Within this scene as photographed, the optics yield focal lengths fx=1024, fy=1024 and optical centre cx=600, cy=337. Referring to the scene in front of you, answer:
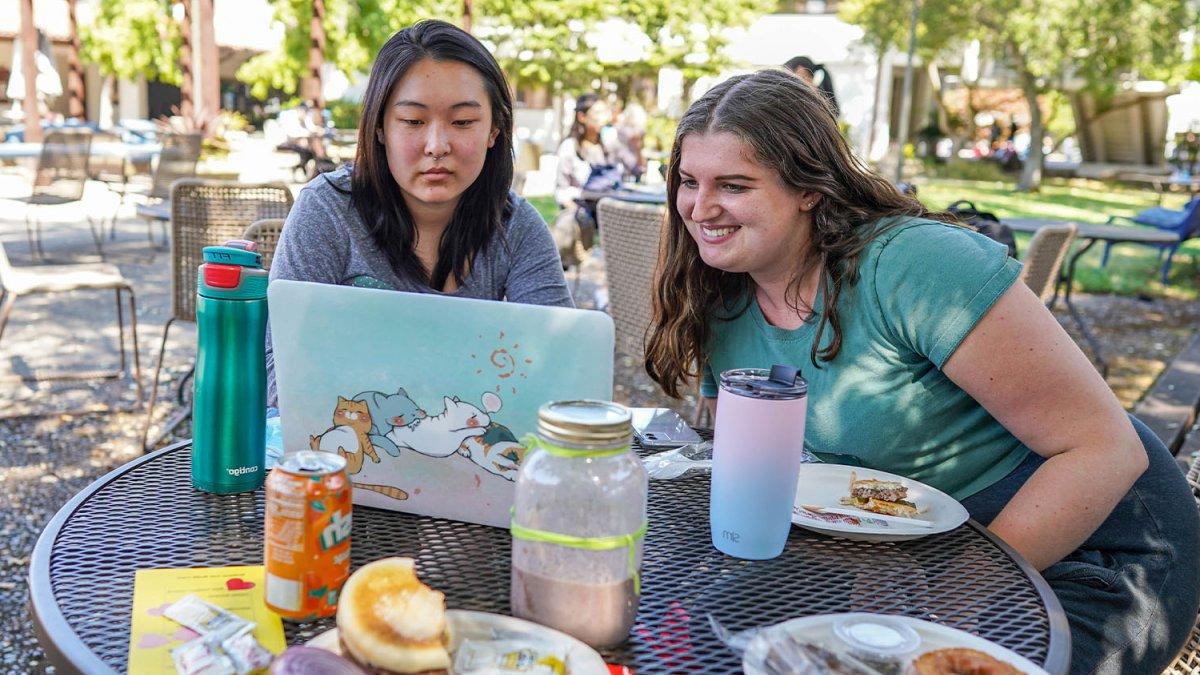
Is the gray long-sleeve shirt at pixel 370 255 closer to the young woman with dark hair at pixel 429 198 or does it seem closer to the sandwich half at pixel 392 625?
the young woman with dark hair at pixel 429 198

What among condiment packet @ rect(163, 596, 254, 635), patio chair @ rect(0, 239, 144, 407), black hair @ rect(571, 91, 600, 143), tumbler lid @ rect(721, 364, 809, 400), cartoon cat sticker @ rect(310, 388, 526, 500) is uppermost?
black hair @ rect(571, 91, 600, 143)

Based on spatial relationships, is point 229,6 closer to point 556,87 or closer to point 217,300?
point 556,87

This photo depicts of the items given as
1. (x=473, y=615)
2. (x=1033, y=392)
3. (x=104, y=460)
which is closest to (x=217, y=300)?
(x=473, y=615)

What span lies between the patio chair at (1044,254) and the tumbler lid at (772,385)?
369cm

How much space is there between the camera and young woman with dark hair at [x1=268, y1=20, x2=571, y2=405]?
2045mm

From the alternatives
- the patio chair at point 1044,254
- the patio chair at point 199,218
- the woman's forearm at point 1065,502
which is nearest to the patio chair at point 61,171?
the patio chair at point 199,218

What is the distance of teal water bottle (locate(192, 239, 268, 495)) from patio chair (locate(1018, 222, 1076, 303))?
13.0 feet

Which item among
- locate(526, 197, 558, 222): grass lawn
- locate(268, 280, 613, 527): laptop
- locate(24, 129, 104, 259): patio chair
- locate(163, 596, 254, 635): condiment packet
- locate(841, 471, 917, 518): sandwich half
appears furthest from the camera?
locate(526, 197, 558, 222): grass lawn

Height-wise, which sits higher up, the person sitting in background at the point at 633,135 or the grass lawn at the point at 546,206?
the person sitting in background at the point at 633,135

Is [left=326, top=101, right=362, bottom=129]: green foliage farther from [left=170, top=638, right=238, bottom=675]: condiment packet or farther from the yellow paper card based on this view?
[left=170, top=638, right=238, bottom=675]: condiment packet

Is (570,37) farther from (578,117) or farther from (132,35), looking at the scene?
(578,117)

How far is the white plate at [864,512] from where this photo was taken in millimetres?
1390

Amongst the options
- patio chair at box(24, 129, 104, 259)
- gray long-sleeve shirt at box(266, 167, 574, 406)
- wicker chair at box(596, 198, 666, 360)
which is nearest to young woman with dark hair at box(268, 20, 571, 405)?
gray long-sleeve shirt at box(266, 167, 574, 406)

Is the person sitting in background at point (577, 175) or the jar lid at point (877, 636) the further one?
the person sitting in background at point (577, 175)
